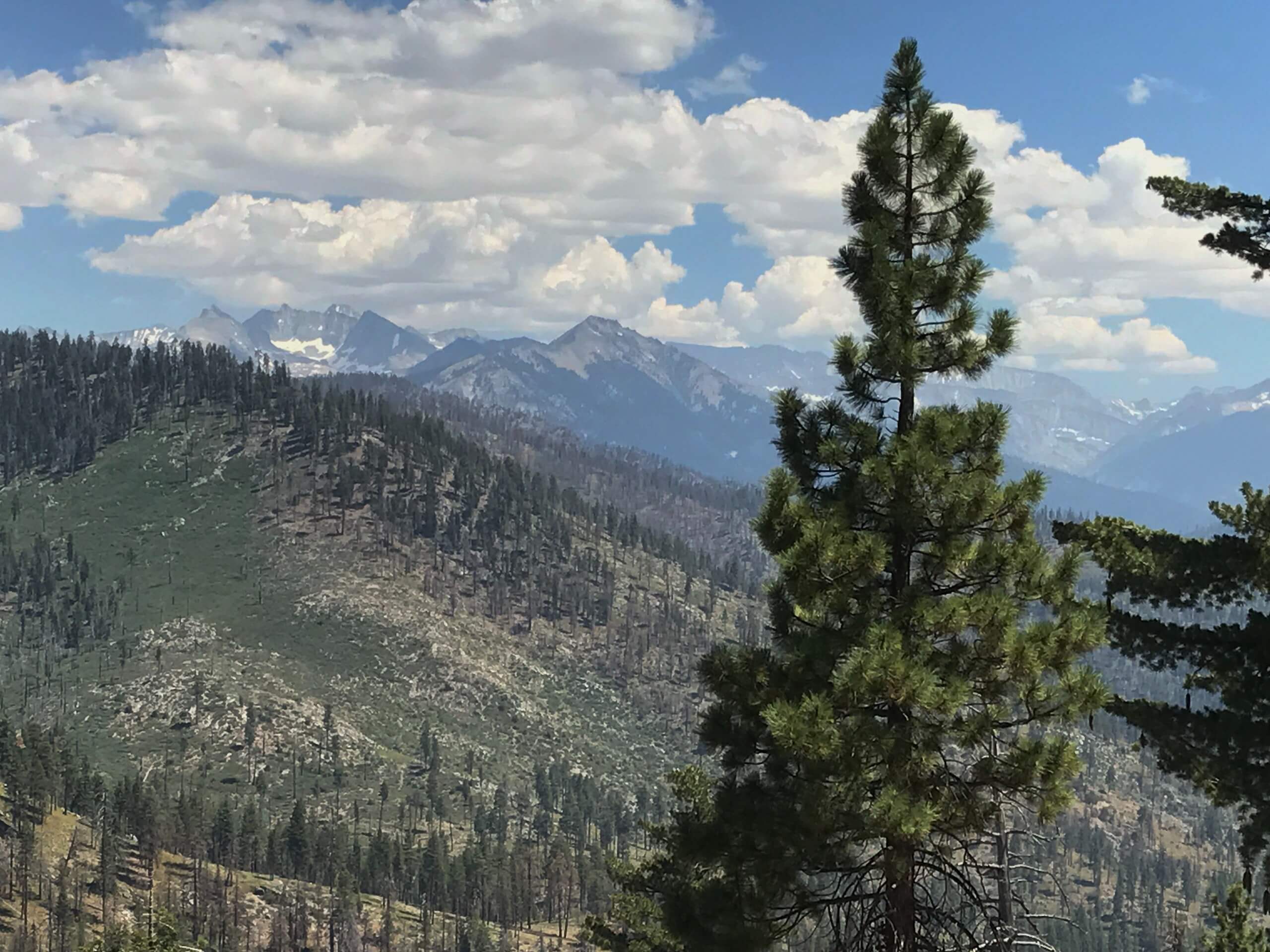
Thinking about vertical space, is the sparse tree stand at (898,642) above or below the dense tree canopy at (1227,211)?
below

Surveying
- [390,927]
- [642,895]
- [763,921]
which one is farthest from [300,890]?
[763,921]

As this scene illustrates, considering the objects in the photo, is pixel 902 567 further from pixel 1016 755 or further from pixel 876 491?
pixel 1016 755

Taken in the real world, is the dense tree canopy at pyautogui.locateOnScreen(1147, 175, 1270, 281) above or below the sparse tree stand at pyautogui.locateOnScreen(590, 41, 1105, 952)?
above

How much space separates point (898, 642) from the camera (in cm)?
1639

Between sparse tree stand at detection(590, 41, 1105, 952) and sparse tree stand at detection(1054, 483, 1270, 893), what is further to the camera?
sparse tree stand at detection(1054, 483, 1270, 893)

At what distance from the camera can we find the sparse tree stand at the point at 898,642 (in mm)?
16672

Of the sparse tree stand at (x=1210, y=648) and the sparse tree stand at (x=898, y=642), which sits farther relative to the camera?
the sparse tree stand at (x=1210, y=648)

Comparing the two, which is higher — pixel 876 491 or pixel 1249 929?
pixel 876 491

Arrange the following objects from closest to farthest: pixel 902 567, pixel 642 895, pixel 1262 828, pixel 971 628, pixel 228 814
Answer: pixel 971 628
pixel 902 567
pixel 1262 828
pixel 642 895
pixel 228 814

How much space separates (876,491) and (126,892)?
177m

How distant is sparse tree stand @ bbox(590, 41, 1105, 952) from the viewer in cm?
1667

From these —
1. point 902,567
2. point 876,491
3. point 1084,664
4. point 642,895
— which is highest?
point 876,491

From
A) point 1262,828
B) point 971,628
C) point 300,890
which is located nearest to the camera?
point 971,628

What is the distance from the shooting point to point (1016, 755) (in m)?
17.1
